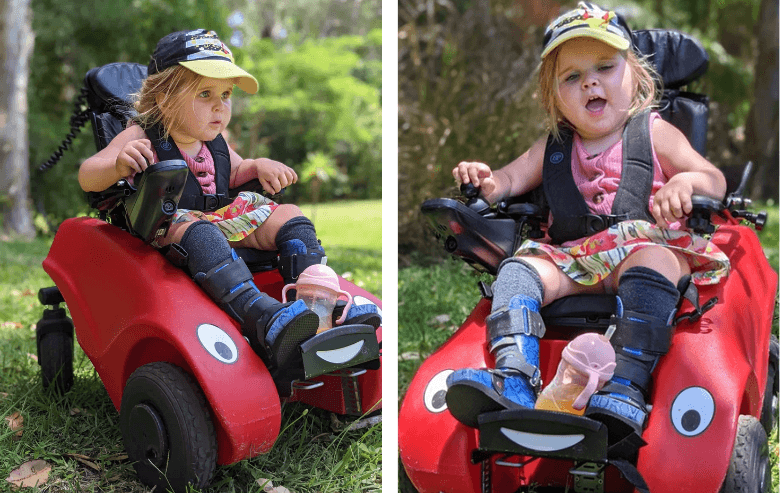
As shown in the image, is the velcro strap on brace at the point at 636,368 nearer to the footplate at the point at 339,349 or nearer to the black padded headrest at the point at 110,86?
the footplate at the point at 339,349

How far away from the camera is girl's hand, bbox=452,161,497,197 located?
228 cm

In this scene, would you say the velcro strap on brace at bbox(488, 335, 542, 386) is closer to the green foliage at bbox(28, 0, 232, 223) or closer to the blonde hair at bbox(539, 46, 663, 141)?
the blonde hair at bbox(539, 46, 663, 141)

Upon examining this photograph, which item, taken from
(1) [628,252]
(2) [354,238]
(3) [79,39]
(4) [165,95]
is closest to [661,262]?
(1) [628,252]

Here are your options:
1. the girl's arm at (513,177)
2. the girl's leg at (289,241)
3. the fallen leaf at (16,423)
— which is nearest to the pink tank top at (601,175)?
the girl's arm at (513,177)

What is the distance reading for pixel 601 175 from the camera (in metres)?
2.27

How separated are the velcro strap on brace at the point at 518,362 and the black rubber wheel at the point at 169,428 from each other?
70 cm

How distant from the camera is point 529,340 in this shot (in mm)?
1873

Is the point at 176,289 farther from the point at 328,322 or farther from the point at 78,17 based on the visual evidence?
the point at 78,17

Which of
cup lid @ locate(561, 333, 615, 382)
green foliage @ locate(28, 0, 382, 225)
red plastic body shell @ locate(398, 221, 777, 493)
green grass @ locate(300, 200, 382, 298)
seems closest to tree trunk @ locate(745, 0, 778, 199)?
green grass @ locate(300, 200, 382, 298)

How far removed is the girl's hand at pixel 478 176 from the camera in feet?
7.48

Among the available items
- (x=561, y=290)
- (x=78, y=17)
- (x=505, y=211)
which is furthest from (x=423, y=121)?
(x=78, y=17)

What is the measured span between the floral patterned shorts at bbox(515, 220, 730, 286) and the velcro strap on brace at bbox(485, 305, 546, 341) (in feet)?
0.79

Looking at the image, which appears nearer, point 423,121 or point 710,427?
point 710,427

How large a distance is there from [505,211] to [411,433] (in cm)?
79
